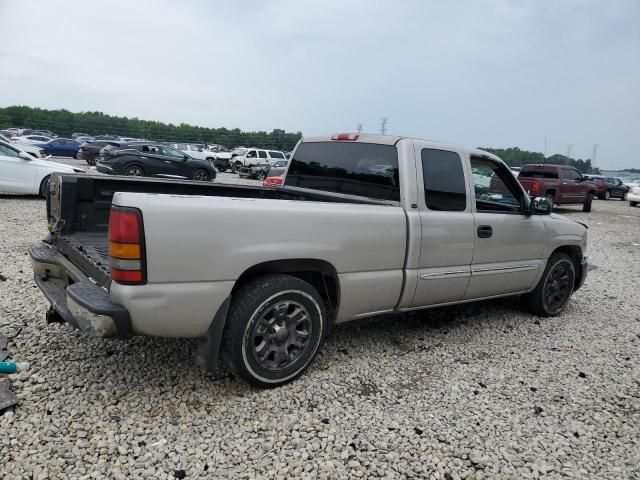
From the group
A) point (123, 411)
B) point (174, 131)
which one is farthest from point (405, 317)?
point (174, 131)

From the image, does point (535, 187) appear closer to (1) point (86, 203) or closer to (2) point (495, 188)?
(2) point (495, 188)

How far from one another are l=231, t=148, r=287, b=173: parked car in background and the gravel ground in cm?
2459

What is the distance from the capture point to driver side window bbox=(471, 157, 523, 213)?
170 inches

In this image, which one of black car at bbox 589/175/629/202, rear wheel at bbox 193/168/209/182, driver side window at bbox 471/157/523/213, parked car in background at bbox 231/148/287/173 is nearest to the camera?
driver side window at bbox 471/157/523/213

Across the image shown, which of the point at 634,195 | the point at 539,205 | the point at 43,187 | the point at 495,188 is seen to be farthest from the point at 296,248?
the point at 634,195

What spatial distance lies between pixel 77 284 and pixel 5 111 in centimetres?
7666

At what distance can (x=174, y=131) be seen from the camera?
71.4 m

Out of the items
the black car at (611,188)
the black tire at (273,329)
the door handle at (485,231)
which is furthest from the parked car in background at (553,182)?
the black tire at (273,329)

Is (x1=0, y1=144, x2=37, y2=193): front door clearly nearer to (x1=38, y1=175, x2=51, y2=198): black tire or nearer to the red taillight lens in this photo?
(x1=38, y1=175, x2=51, y2=198): black tire

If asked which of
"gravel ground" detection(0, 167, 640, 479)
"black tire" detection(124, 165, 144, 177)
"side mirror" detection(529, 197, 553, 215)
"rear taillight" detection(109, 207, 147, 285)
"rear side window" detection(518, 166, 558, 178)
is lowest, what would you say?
"gravel ground" detection(0, 167, 640, 479)

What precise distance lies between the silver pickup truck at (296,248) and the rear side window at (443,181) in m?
0.01

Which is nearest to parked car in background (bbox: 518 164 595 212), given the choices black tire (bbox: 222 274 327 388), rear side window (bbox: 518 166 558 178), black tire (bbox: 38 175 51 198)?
rear side window (bbox: 518 166 558 178)

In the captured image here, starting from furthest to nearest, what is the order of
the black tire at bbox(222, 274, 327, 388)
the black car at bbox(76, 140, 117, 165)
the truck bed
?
1. the black car at bbox(76, 140, 117, 165)
2. the truck bed
3. the black tire at bbox(222, 274, 327, 388)

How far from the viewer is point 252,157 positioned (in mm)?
29141
